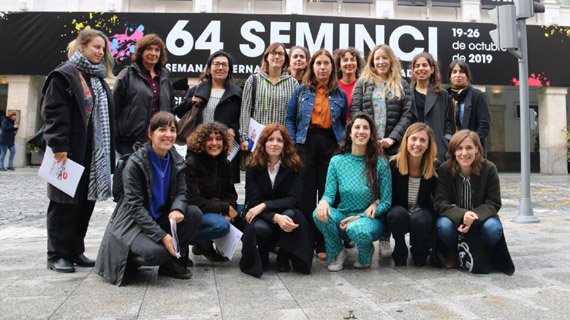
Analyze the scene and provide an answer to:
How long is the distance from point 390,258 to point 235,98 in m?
2.12

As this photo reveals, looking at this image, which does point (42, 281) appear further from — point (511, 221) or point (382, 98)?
point (511, 221)

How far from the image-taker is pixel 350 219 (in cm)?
330

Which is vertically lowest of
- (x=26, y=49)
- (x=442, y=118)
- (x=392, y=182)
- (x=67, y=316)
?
(x=67, y=316)

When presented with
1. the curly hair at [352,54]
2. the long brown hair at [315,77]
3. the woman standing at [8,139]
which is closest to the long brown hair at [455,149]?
the long brown hair at [315,77]

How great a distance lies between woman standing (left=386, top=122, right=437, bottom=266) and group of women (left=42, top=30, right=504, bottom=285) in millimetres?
10

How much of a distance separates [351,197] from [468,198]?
0.93m

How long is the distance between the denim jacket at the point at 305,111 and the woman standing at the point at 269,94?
177mm

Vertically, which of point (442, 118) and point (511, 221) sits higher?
point (442, 118)

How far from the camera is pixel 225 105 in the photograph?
3977mm

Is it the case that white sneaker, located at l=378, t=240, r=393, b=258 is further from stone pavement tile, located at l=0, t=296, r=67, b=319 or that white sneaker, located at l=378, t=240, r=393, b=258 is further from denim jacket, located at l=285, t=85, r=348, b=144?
stone pavement tile, located at l=0, t=296, r=67, b=319

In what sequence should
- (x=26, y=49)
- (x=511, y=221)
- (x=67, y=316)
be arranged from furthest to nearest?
(x=26, y=49) < (x=511, y=221) < (x=67, y=316)

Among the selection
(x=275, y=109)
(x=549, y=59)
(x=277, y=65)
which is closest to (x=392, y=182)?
(x=275, y=109)

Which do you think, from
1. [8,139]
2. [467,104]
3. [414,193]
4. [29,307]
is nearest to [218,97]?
[414,193]

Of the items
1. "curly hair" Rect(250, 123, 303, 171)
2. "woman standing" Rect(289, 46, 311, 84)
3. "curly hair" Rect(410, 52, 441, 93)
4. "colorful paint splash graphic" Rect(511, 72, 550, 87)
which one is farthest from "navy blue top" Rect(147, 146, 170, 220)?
"colorful paint splash graphic" Rect(511, 72, 550, 87)
